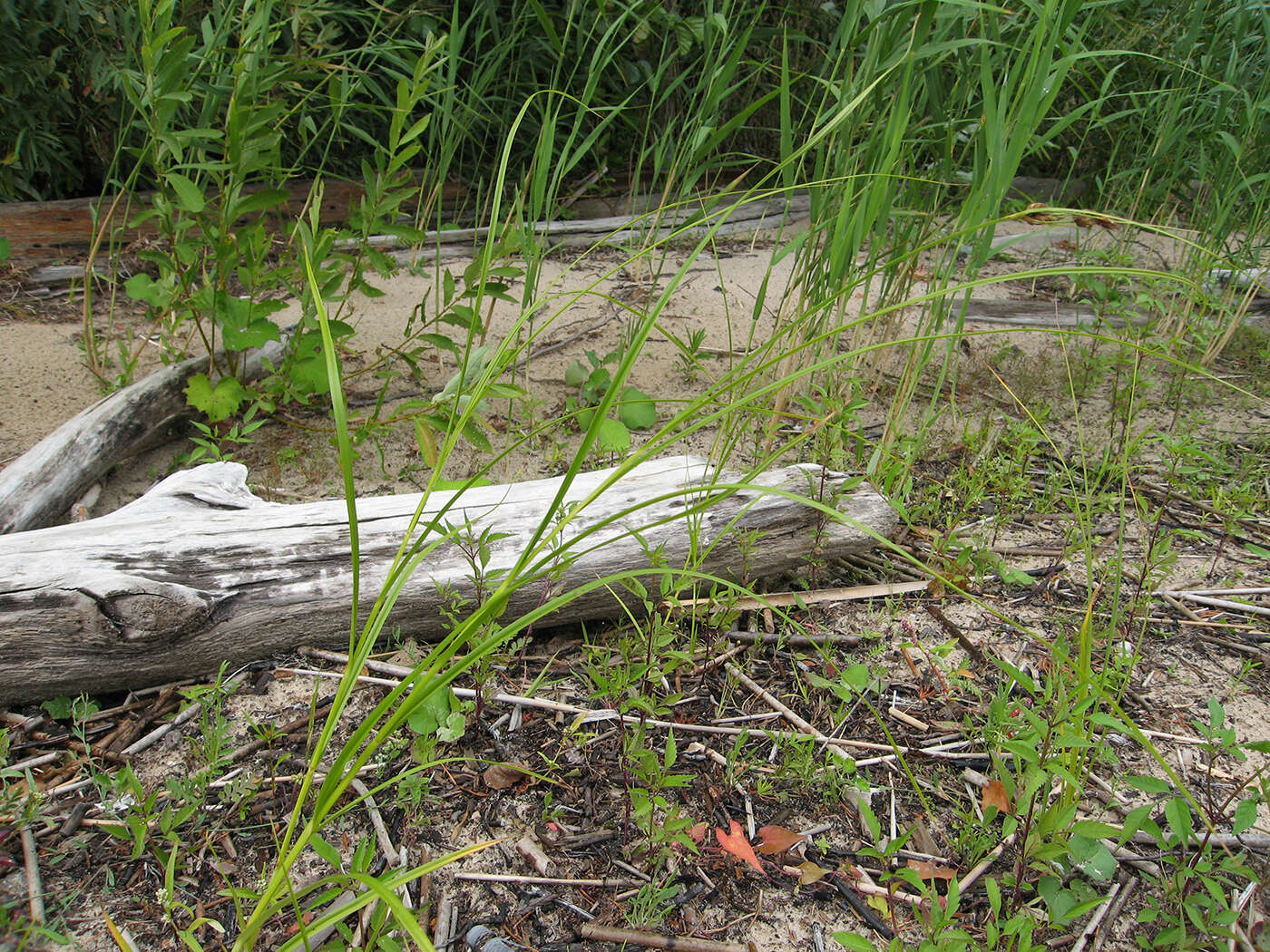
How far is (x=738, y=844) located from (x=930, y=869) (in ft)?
0.94

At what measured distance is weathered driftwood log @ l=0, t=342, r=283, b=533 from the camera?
1921 millimetres

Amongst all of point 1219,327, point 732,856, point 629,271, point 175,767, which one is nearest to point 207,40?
point 175,767

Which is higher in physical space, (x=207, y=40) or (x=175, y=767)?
(x=207, y=40)

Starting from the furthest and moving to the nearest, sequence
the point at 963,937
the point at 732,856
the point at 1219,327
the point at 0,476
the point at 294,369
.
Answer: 1. the point at 1219,327
2. the point at 294,369
3. the point at 0,476
4. the point at 732,856
5. the point at 963,937

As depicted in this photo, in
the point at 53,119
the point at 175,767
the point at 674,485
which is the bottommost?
the point at 175,767

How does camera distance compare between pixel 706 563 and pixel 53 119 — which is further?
pixel 53 119

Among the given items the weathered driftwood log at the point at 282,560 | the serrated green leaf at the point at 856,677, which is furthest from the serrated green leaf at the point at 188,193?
the serrated green leaf at the point at 856,677

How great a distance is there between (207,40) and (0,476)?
1154mm

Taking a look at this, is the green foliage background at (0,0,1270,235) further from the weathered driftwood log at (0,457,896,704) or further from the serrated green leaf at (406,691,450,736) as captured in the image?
the serrated green leaf at (406,691,450,736)

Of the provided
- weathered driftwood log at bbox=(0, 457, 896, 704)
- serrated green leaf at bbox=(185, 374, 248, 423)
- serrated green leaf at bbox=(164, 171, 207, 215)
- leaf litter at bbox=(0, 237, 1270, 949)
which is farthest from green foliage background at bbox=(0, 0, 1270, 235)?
leaf litter at bbox=(0, 237, 1270, 949)

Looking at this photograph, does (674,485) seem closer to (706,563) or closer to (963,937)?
(706,563)

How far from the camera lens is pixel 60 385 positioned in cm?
258

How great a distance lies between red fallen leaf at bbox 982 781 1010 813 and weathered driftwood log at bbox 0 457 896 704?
1.75 ft

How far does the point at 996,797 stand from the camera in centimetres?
Answer: 135
